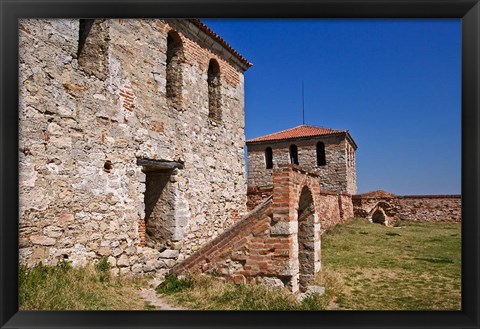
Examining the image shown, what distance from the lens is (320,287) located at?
7.60m

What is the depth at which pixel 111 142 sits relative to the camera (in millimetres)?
6602

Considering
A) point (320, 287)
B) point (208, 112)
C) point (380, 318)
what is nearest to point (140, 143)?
point (208, 112)

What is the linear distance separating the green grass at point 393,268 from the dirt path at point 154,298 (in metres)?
2.97

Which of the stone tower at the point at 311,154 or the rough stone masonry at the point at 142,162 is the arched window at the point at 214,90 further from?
the stone tower at the point at 311,154

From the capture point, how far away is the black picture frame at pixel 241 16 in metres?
4.03

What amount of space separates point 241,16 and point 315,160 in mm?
21614

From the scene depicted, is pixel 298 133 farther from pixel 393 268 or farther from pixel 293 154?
pixel 393 268

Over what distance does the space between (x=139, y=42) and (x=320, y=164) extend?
1920 centimetres

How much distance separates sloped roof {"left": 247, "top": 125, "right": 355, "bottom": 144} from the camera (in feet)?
81.0

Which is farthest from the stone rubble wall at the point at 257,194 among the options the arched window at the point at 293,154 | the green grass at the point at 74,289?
the arched window at the point at 293,154


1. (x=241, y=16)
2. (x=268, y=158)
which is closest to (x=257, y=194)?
(x=241, y=16)

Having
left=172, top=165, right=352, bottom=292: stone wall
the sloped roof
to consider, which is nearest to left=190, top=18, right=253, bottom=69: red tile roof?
left=172, top=165, right=352, bottom=292: stone wall

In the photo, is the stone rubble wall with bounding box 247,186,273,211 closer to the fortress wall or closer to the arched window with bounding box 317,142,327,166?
the arched window with bounding box 317,142,327,166
